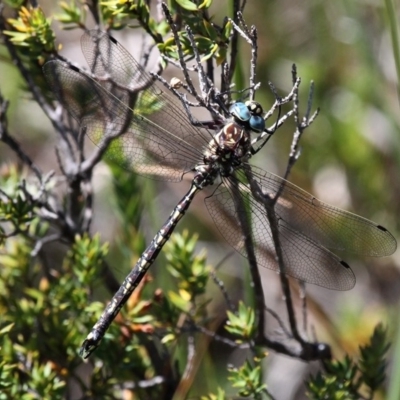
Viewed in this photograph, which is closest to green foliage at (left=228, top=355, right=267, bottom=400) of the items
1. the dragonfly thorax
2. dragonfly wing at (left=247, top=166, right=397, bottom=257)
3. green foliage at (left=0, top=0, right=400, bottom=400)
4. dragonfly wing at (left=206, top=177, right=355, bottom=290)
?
green foliage at (left=0, top=0, right=400, bottom=400)

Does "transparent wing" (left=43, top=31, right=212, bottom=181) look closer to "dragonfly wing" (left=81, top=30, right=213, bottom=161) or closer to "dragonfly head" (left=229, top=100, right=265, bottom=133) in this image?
"dragonfly wing" (left=81, top=30, right=213, bottom=161)

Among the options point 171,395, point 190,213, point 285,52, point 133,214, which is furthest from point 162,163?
point 285,52

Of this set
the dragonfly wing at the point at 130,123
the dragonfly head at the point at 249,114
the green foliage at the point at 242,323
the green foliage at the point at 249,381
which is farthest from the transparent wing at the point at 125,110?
the green foliage at the point at 249,381

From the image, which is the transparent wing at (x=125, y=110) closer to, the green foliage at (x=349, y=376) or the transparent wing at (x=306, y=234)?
the transparent wing at (x=306, y=234)

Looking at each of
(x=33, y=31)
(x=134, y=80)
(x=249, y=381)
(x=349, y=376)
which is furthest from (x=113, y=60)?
(x=349, y=376)

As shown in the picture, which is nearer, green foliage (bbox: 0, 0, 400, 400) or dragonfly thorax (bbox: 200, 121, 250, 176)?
green foliage (bbox: 0, 0, 400, 400)

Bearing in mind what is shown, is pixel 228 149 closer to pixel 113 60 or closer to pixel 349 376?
pixel 113 60
